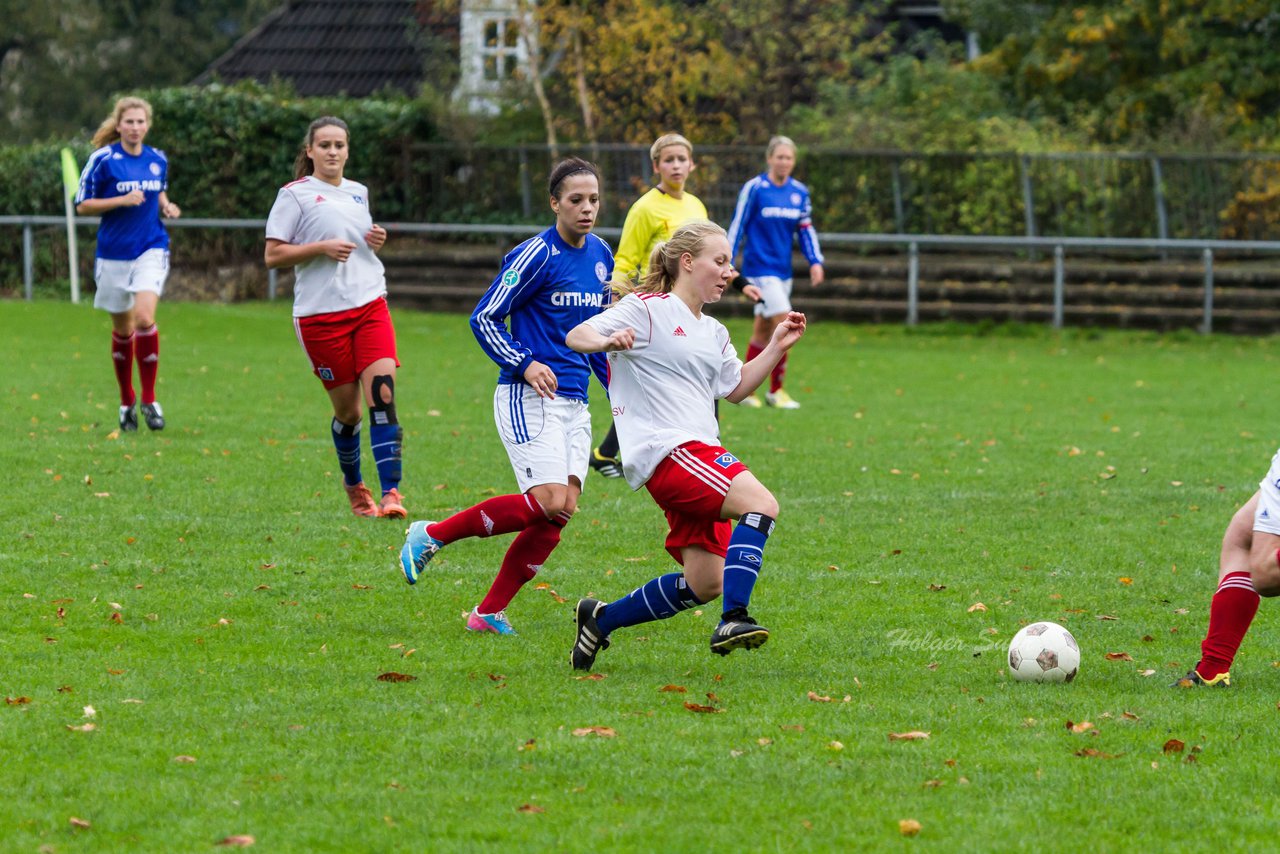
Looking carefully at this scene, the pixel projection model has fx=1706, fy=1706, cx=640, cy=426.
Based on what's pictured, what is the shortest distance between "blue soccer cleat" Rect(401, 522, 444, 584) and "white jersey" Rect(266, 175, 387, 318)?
8.48ft

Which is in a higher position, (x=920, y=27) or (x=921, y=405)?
(x=920, y=27)

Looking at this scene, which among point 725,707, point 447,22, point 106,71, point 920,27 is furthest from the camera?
point 106,71

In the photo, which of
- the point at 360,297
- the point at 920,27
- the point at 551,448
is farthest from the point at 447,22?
the point at 551,448

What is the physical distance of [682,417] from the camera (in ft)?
19.5

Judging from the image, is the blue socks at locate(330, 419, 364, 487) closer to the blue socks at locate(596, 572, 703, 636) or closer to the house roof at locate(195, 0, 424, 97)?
the blue socks at locate(596, 572, 703, 636)

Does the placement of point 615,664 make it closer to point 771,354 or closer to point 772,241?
point 771,354

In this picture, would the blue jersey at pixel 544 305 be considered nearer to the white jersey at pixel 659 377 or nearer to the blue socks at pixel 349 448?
the white jersey at pixel 659 377

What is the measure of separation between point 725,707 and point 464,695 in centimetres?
85

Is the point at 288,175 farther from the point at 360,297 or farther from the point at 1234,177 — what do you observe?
the point at 360,297

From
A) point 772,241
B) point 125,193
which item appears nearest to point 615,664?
point 125,193

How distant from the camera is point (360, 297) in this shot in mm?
8953

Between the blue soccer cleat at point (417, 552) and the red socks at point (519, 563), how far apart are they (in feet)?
0.96

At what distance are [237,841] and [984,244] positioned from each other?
19572 mm

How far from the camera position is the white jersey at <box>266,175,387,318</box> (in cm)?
889
